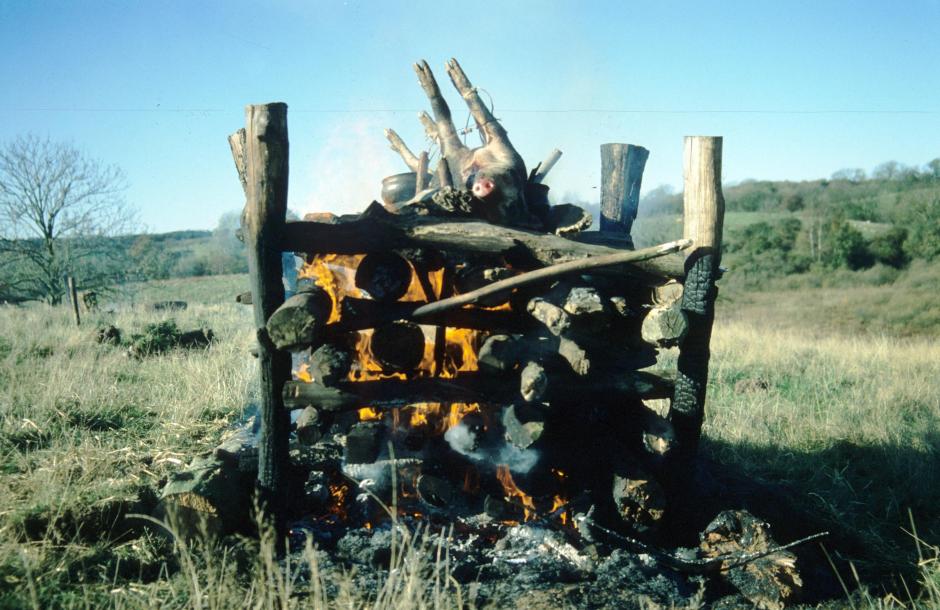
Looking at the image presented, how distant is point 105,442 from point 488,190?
4.25 m

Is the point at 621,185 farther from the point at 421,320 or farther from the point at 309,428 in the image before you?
the point at 309,428

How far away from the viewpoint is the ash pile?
3.63 m

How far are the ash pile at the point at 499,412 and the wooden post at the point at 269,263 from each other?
0.40ft

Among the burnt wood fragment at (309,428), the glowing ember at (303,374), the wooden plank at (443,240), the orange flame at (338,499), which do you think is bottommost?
the orange flame at (338,499)

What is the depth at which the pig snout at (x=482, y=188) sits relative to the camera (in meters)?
4.55

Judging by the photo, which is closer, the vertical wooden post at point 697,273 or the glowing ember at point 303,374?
the vertical wooden post at point 697,273

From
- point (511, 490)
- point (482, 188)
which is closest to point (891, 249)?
point (482, 188)

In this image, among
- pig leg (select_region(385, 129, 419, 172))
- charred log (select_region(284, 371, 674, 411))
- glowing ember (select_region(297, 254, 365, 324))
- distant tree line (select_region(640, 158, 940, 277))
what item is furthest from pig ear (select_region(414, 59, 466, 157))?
distant tree line (select_region(640, 158, 940, 277))

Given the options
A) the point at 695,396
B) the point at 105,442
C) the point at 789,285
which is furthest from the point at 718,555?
the point at 789,285

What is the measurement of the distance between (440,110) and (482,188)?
1.78m

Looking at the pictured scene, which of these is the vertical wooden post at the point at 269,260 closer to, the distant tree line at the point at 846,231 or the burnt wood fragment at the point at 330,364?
the burnt wood fragment at the point at 330,364

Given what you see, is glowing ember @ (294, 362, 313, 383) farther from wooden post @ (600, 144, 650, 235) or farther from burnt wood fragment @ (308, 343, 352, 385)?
wooden post @ (600, 144, 650, 235)

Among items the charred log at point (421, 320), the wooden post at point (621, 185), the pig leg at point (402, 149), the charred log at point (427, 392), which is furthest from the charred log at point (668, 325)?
the pig leg at point (402, 149)

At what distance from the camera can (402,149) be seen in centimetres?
687
